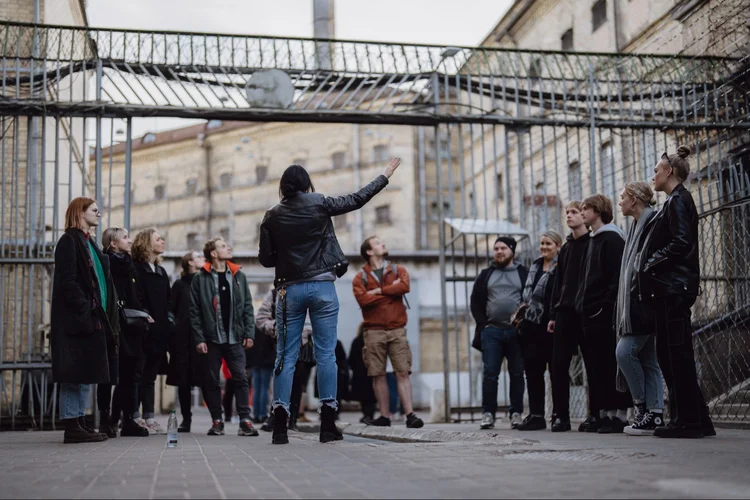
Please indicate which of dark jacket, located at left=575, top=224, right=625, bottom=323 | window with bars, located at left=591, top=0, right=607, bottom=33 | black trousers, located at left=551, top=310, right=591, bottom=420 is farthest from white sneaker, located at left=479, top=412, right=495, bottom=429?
window with bars, located at left=591, top=0, right=607, bottom=33

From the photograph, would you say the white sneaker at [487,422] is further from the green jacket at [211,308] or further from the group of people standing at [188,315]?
the green jacket at [211,308]

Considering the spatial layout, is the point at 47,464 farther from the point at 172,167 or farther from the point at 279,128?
the point at 172,167

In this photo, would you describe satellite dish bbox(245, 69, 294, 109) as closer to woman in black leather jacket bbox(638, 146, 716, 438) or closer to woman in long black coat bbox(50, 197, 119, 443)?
woman in long black coat bbox(50, 197, 119, 443)

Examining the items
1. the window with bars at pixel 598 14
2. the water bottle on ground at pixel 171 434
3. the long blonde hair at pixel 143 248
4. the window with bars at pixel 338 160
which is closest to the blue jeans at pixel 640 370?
the water bottle on ground at pixel 171 434

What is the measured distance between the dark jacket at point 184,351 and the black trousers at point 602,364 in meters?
3.93

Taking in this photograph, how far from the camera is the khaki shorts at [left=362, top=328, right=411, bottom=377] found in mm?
11586

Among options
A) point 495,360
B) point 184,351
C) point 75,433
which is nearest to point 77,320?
point 75,433

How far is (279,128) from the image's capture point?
182ft

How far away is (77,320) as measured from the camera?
28.5 feet

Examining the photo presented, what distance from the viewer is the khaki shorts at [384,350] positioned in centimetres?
1159

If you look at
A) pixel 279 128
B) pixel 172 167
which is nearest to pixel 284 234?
pixel 279 128

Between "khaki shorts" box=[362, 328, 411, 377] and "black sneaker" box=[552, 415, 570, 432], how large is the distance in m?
2.34

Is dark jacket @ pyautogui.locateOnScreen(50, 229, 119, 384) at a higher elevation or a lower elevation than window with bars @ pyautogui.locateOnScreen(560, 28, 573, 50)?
lower

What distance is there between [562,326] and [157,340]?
4002 millimetres
